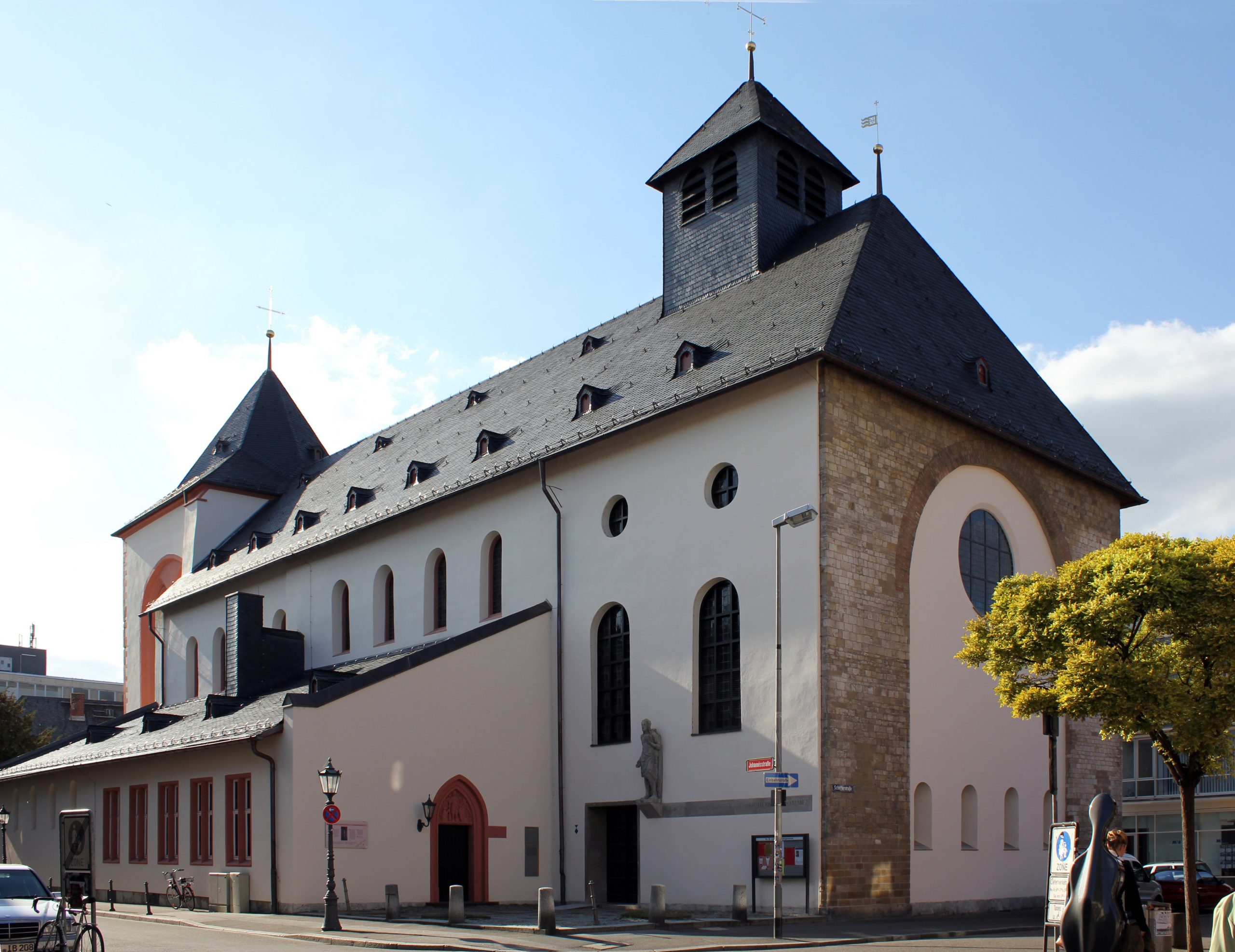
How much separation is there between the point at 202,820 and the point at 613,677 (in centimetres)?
1022

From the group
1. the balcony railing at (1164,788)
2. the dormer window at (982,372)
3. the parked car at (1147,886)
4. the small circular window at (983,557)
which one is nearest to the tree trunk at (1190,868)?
the parked car at (1147,886)

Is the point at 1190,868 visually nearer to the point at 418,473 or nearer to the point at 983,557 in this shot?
the point at 983,557

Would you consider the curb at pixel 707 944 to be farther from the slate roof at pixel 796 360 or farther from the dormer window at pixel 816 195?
the dormer window at pixel 816 195

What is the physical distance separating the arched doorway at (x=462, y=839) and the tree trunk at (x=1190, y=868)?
1361cm

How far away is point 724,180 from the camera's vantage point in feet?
102

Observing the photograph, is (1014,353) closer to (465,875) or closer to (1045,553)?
(1045,553)

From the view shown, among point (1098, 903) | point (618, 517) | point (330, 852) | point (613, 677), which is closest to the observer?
point (1098, 903)

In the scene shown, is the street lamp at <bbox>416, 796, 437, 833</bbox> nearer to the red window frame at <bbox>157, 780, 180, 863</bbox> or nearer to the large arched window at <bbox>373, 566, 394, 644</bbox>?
the red window frame at <bbox>157, 780, 180, 863</bbox>

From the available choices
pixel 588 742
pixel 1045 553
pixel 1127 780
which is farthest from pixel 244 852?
pixel 1127 780

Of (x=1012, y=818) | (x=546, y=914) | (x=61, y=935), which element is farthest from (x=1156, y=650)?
(x=61, y=935)

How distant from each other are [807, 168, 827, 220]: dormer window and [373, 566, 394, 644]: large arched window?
14.5 metres

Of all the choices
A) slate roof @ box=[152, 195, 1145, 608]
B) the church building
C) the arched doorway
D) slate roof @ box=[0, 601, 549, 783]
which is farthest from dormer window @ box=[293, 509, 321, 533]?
the arched doorway

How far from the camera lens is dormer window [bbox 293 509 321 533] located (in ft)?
124

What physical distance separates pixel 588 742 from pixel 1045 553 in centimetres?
1085
